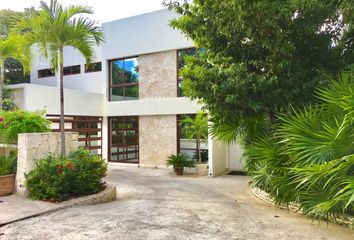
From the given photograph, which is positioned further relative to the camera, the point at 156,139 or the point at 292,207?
the point at 156,139

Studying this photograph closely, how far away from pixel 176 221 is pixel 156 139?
27.7ft

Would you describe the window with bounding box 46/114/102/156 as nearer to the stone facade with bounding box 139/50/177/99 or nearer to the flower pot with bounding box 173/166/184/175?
the stone facade with bounding box 139/50/177/99

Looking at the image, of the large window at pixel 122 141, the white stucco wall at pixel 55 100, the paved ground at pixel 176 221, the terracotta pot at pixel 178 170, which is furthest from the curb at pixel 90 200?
the large window at pixel 122 141

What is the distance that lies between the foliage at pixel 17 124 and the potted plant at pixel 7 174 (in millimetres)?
623

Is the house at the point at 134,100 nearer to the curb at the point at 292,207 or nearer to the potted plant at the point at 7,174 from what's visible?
the curb at the point at 292,207

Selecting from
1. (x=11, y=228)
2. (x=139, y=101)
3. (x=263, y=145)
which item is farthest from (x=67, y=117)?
(x=263, y=145)

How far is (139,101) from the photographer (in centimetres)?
1411

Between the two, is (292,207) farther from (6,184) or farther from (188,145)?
(188,145)

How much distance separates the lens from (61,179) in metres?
6.46

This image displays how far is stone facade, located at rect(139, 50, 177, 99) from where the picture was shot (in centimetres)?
1336

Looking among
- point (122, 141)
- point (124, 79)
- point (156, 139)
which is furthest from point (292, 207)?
point (124, 79)

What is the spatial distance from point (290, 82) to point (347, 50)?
1761 millimetres

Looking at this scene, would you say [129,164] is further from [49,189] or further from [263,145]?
[263,145]

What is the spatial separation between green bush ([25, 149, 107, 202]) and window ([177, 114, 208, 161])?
622 cm
